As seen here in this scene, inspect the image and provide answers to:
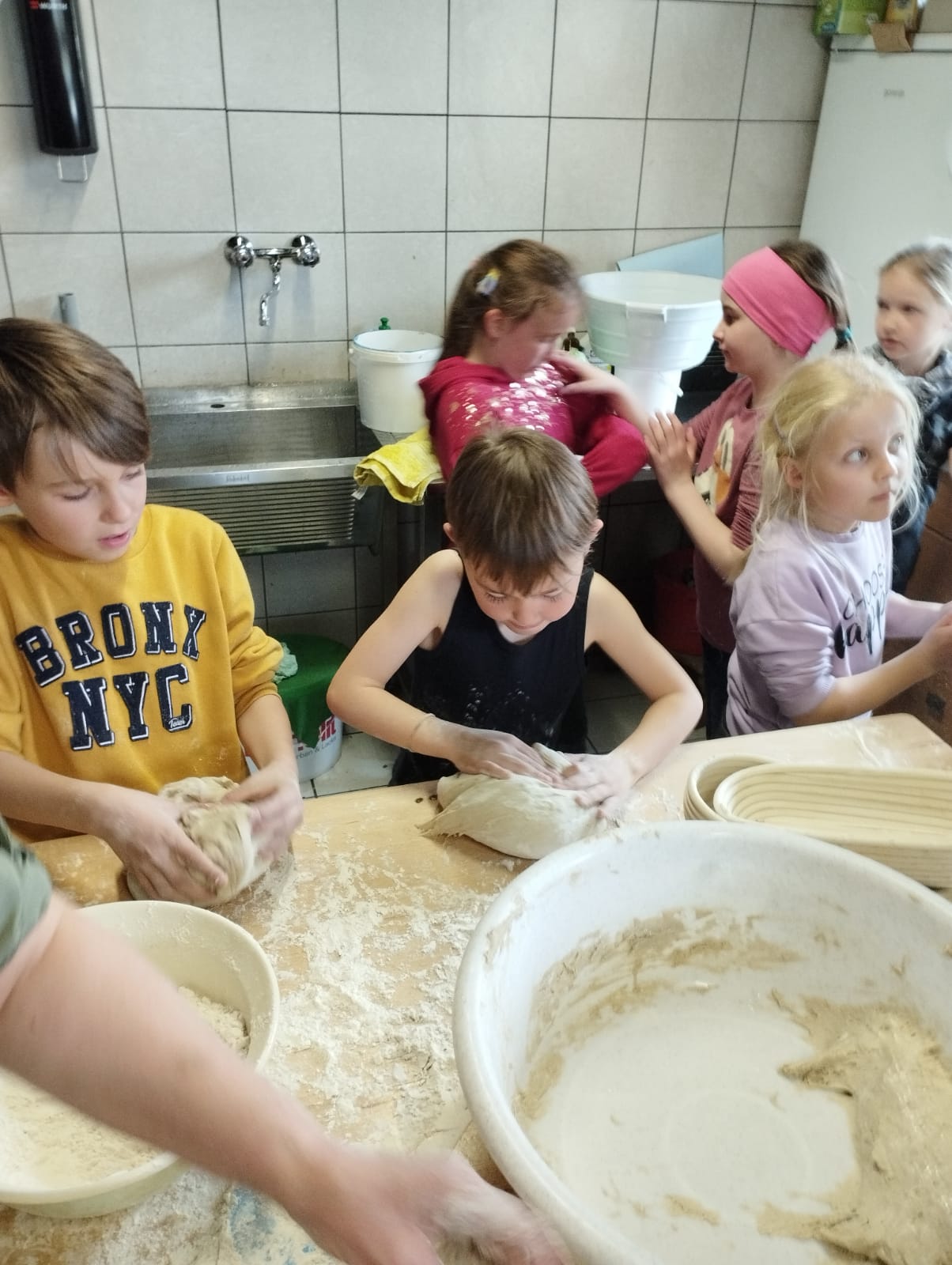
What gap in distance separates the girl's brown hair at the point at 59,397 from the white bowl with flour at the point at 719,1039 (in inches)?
26.5

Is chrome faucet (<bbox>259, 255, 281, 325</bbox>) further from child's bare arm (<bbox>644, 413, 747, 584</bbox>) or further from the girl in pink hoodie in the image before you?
child's bare arm (<bbox>644, 413, 747, 584</bbox>)

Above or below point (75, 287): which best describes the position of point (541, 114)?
above

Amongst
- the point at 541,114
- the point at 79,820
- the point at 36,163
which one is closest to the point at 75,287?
the point at 36,163

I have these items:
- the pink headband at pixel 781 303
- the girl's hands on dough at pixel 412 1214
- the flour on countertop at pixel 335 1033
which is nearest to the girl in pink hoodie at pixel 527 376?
the pink headband at pixel 781 303

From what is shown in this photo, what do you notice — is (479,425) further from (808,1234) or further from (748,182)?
(748,182)

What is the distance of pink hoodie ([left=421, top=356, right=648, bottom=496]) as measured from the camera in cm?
164

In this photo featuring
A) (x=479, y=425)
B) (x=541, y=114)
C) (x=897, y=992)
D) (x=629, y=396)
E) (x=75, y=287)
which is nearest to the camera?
(x=897, y=992)

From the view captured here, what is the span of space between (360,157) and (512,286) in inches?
43.1

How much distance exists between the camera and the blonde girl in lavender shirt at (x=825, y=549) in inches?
53.1

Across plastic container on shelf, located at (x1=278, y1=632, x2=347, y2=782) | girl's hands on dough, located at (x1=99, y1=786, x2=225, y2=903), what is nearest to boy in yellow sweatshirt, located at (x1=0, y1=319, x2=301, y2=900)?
girl's hands on dough, located at (x1=99, y1=786, x2=225, y2=903)

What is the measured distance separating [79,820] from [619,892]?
1.77 feet

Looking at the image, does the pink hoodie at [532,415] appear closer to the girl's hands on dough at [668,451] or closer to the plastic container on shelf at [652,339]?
the girl's hands on dough at [668,451]

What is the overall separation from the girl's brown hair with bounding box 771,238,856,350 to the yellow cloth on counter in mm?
849

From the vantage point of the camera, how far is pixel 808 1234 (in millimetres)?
646
